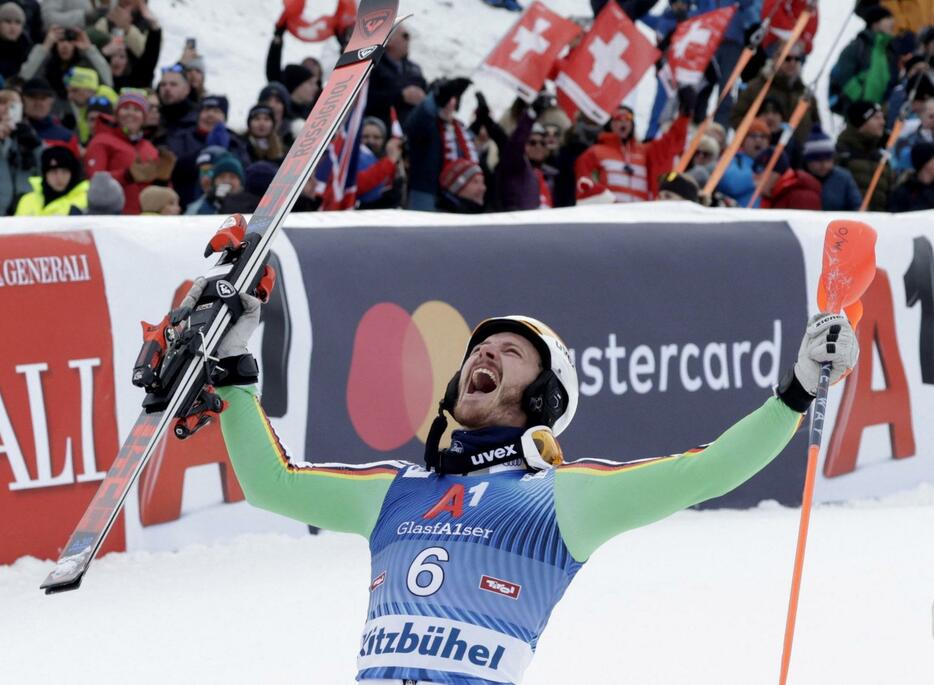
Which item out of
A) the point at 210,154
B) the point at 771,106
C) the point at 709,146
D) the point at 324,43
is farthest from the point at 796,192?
the point at 324,43

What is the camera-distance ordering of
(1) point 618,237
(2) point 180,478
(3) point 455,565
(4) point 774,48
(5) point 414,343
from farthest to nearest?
(4) point 774,48, (1) point 618,237, (5) point 414,343, (2) point 180,478, (3) point 455,565

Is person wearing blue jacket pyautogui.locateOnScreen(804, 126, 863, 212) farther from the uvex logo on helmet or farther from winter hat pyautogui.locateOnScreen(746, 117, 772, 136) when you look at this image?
the uvex logo on helmet

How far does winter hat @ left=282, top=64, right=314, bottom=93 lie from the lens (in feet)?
38.3

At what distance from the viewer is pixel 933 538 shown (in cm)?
808

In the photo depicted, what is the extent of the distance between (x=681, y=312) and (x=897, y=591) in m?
2.03

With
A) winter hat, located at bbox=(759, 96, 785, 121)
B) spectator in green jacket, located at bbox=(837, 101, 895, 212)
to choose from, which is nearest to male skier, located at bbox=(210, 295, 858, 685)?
spectator in green jacket, located at bbox=(837, 101, 895, 212)

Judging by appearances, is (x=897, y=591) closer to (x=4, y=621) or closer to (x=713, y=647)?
(x=713, y=647)

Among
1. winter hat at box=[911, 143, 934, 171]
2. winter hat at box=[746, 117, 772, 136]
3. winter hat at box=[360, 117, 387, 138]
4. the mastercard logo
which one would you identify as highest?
winter hat at box=[360, 117, 387, 138]

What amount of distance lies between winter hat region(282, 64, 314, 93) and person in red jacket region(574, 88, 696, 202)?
2.15 m

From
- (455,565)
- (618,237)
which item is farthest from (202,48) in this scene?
(455,565)

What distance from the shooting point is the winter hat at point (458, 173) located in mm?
10344

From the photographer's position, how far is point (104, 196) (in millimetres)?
8367

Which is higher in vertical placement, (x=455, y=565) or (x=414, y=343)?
(x=455, y=565)

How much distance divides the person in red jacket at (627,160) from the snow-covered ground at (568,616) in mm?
3823
